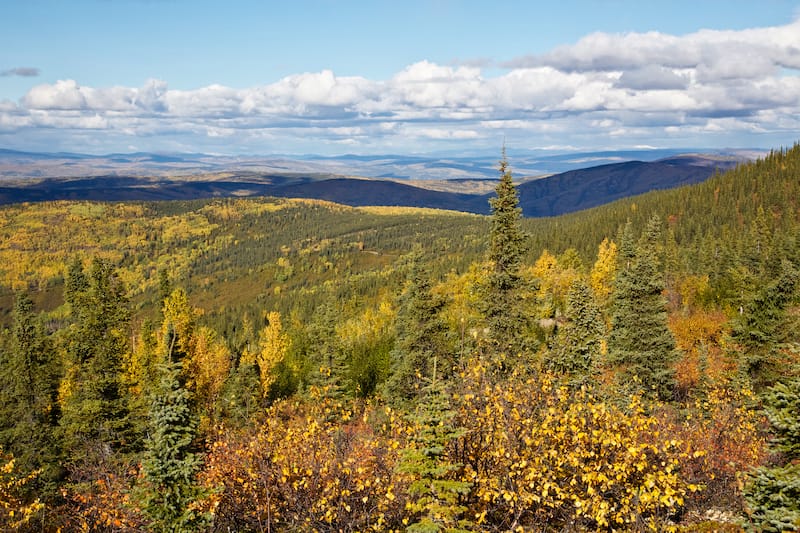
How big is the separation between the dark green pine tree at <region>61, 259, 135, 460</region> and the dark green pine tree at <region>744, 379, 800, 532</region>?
A: 3827cm

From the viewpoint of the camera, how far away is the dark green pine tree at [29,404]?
43.0m

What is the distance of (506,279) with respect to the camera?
1138 inches

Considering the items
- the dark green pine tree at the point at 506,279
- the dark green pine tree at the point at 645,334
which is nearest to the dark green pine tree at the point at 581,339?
the dark green pine tree at the point at 506,279

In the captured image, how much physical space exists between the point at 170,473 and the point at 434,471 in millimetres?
8449

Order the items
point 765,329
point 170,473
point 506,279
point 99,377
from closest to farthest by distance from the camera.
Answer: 1. point 170,473
2. point 506,279
3. point 765,329
4. point 99,377

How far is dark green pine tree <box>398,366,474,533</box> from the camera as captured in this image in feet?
39.8

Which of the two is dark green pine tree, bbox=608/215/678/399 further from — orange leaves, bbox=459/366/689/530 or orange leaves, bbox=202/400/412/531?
orange leaves, bbox=202/400/412/531

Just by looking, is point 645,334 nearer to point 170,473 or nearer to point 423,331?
point 423,331

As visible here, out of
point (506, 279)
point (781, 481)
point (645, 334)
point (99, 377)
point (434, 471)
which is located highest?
point (506, 279)

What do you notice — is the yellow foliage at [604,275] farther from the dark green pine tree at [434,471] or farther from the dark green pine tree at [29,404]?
the dark green pine tree at [434,471]

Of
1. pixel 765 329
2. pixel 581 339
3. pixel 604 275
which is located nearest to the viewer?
pixel 581 339

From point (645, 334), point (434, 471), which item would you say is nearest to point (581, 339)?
point (645, 334)

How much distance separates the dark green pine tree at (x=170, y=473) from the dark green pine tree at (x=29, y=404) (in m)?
34.3

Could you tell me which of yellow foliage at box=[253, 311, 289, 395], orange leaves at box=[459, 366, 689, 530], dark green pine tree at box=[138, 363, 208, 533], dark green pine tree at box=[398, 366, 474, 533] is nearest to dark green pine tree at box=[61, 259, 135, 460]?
dark green pine tree at box=[138, 363, 208, 533]
